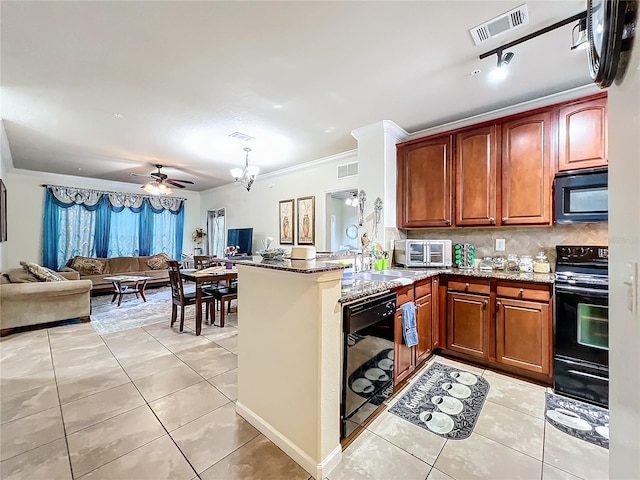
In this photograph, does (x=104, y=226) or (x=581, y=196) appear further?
(x=104, y=226)

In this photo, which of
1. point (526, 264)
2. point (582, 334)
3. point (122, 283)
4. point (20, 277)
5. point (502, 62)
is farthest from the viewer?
point (122, 283)

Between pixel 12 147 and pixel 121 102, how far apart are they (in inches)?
124

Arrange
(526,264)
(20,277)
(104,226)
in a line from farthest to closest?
(104,226)
(20,277)
(526,264)

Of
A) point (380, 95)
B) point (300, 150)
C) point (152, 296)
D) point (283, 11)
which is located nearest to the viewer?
point (283, 11)

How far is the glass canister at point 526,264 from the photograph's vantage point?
2.81 meters

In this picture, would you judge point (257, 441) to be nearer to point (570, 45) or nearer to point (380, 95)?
point (380, 95)

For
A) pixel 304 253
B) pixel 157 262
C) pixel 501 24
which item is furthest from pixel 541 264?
pixel 157 262

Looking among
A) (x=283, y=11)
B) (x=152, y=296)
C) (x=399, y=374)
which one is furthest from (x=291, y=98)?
(x=152, y=296)

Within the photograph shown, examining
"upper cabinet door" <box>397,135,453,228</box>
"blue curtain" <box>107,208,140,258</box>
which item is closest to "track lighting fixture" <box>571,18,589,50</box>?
"upper cabinet door" <box>397,135,453,228</box>

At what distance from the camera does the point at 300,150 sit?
4.42 metres

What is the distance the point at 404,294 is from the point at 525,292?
3.65 ft

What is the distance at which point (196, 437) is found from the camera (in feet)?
5.80

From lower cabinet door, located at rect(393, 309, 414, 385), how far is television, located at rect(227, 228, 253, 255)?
191 inches

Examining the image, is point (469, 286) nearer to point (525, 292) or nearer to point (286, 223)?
point (525, 292)
